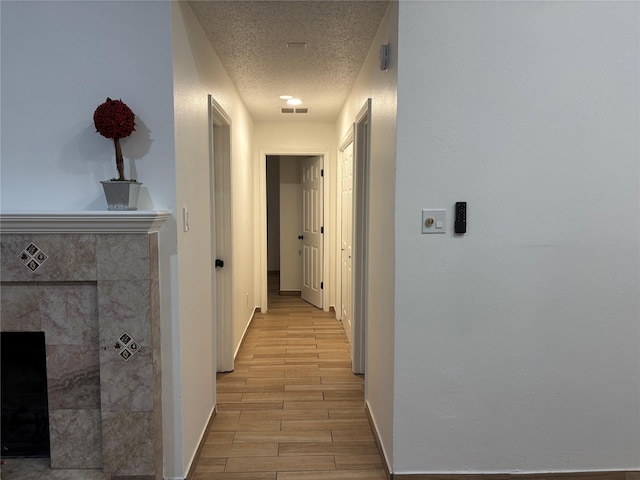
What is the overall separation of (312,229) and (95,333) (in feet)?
12.6

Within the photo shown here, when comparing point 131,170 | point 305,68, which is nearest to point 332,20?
point 305,68

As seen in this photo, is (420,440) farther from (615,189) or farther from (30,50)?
(30,50)

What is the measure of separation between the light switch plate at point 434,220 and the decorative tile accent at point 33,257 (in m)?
1.66

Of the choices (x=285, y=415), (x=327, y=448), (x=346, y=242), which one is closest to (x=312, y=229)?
(x=346, y=242)

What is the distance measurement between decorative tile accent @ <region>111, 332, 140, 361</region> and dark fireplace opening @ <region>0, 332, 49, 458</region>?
485 mm

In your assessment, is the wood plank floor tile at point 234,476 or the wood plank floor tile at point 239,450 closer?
the wood plank floor tile at point 234,476

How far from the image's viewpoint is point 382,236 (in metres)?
2.22

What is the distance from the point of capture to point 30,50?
1855 millimetres

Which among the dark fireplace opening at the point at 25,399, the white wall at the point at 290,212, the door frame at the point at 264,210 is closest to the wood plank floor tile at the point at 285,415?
the dark fireplace opening at the point at 25,399

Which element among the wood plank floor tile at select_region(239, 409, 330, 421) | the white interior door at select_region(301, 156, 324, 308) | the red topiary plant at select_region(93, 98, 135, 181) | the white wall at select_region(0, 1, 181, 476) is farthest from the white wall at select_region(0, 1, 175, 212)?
the white interior door at select_region(301, 156, 324, 308)

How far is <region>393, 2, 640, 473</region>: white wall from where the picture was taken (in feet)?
6.19

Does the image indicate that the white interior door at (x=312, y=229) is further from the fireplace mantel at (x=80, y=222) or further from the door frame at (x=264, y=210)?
the fireplace mantel at (x=80, y=222)

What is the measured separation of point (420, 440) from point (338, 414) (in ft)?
2.72

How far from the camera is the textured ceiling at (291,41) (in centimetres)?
213
